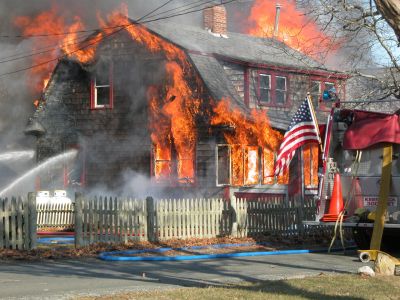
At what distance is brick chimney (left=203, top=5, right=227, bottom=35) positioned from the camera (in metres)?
29.2

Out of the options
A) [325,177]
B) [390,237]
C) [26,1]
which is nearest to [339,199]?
[325,177]

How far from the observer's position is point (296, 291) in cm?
896

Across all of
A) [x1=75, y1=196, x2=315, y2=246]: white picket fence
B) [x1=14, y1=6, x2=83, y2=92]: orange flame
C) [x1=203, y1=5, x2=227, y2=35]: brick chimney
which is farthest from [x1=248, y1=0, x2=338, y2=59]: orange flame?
[x1=75, y1=196, x2=315, y2=246]: white picket fence

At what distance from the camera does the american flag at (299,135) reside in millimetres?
14648

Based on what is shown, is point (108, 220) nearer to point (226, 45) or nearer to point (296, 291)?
point (296, 291)

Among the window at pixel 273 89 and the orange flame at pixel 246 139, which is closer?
the orange flame at pixel 246 139

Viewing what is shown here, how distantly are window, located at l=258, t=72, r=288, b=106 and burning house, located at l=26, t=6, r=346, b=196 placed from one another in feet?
0.13

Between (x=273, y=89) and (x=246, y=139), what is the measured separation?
332 cm

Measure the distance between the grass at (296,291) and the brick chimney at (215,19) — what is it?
66.1 feet

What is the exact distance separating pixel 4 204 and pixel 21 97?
65.6 feet

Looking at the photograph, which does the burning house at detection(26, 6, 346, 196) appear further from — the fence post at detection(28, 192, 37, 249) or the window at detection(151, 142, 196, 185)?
the fence post at detection(28, 192, 37, 249)

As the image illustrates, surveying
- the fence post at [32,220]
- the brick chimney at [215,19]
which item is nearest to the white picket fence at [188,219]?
the fence post at [32,220]

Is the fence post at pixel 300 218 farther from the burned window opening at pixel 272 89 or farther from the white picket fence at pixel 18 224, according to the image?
the burned window opening at pixel 272 89

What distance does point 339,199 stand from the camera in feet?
46.2
